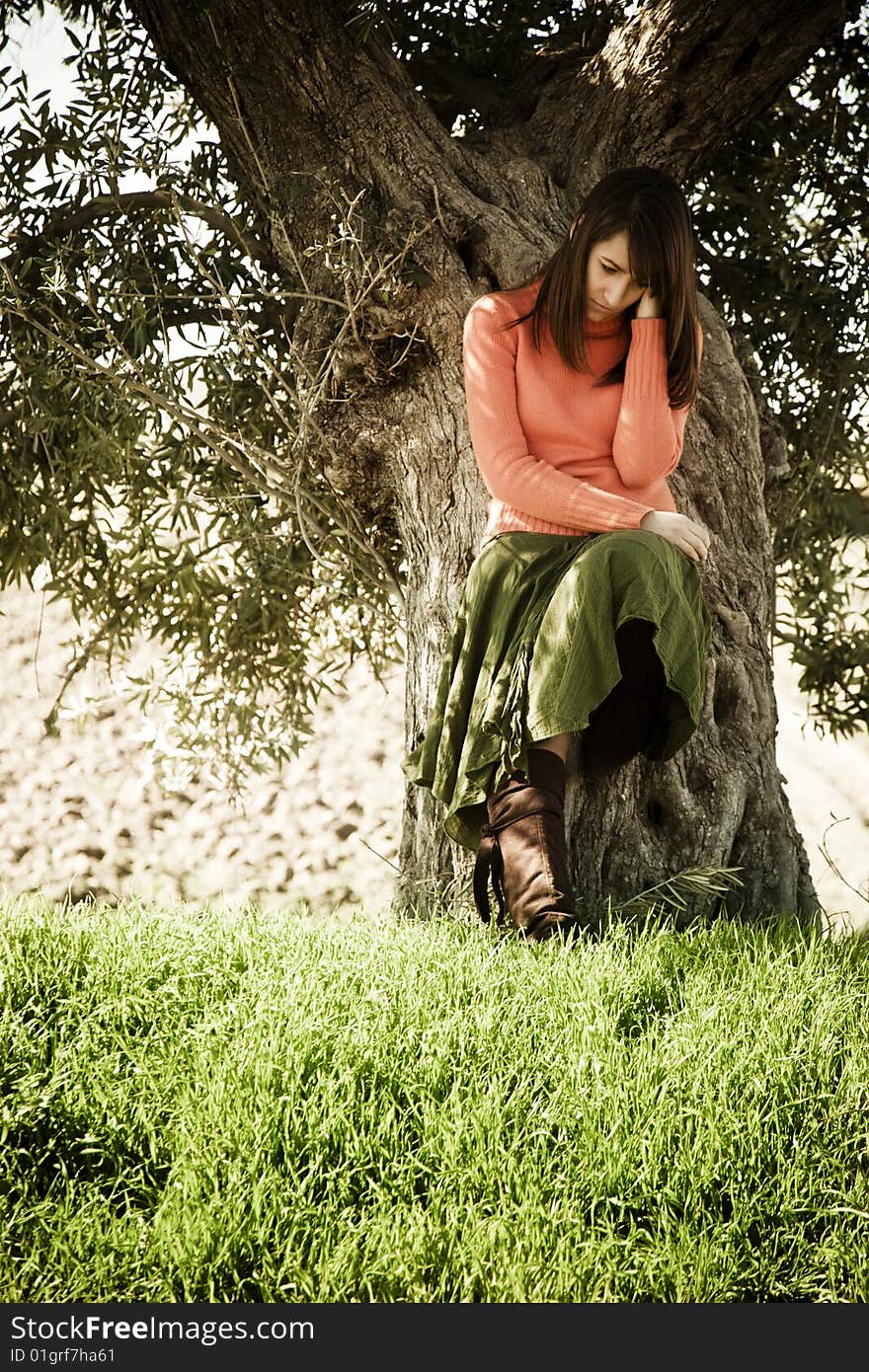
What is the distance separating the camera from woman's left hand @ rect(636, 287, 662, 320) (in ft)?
10.6

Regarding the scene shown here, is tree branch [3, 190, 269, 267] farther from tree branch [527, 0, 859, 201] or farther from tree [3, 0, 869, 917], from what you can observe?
tree branch [527, 0, 859, 201]

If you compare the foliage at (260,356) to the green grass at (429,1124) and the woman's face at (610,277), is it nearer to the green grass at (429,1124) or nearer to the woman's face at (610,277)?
the woman's face at (610,277)

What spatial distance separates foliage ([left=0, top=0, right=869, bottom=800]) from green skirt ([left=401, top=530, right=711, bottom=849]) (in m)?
1.15

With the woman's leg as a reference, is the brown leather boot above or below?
below

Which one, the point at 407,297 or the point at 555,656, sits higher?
the point at 407,297

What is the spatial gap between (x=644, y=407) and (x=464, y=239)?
1.11m

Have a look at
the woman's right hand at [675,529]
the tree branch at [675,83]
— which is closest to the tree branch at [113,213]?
the tree branch at [675,83]

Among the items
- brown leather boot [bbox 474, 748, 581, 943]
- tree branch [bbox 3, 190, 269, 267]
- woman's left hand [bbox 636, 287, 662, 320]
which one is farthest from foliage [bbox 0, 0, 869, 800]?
brown leather boot [bbox 474, 748, 581, 943]

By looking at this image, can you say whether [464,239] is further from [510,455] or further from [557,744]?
[557,744]

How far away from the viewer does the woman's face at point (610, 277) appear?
315 cm

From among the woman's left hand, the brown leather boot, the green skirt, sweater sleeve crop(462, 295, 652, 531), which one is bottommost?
the brown leather boot

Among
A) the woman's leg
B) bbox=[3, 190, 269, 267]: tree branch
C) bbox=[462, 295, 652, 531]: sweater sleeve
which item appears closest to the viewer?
the woman's leg

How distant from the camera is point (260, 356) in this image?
4176 mm

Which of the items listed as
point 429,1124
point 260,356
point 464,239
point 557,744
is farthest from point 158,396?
point 429,1124
